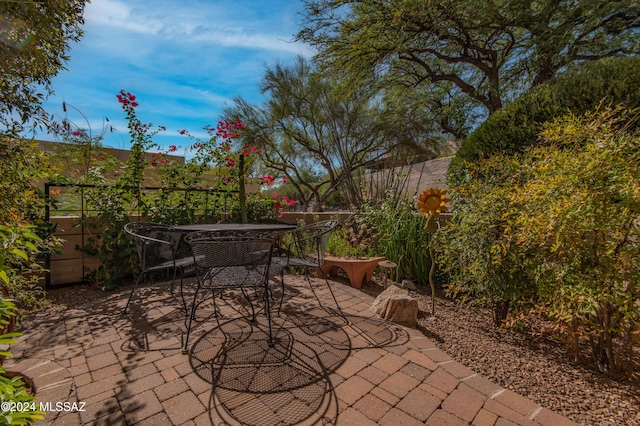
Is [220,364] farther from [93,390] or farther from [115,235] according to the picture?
[115,235]

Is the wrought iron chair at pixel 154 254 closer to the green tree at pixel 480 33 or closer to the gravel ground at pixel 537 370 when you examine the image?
the gravel ground at pixel 537 370

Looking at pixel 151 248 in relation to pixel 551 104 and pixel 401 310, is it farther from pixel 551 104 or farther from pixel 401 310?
pixel 551 104

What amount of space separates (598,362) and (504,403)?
2.71ft

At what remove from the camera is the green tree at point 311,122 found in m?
9.23

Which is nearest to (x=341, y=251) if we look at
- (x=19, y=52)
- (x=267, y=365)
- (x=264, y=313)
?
(x=264, y=313)

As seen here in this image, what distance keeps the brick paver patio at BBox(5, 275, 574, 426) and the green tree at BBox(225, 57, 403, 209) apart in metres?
6.87

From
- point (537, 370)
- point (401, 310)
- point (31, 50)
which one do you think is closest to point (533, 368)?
point (537, 370)

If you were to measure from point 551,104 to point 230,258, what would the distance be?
10.9 feet

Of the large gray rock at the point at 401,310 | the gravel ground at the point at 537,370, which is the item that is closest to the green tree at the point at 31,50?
the large gray rock at the point at 401,310

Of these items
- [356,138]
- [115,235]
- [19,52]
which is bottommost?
[115,235]

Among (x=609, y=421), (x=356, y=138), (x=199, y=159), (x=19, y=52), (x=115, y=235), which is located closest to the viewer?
(x=609, y=421)

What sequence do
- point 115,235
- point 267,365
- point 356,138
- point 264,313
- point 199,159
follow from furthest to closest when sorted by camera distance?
1. point 356,138
2. point 199,159
3. point 115,235
4. point 264,313
5. point 267,365

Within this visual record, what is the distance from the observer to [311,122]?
1044 cm

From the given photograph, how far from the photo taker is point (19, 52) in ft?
5.95
